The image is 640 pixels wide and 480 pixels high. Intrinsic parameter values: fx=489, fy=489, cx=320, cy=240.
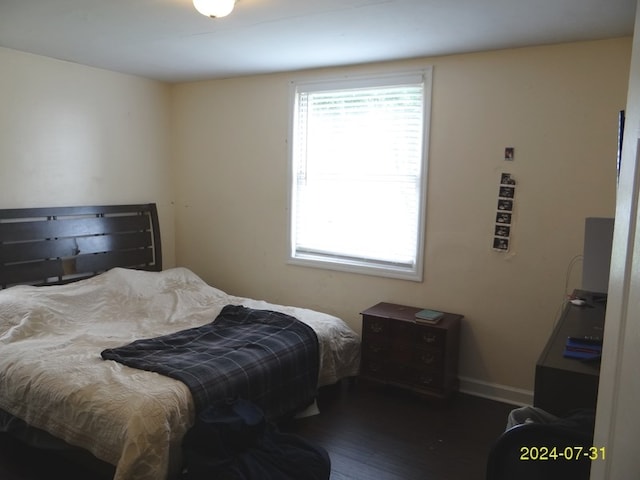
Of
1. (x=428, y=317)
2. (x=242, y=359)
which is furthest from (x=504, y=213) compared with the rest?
(x=242, y=359)

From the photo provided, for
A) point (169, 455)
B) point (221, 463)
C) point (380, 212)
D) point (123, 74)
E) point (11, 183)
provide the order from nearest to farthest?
Answer: point (221, 463), point (169, 455), point (11, 183), point (380, 212), point (123, 74)

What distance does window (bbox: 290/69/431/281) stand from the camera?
366cm

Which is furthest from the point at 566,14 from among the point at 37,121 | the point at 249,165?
the point at 37,121

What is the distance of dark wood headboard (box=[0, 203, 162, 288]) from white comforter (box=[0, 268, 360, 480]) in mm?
248

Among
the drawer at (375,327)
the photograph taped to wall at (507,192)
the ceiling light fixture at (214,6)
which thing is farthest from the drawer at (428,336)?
the ceiling light fixture at (214,6)

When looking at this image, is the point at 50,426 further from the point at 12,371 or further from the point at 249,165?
the point at 249,165

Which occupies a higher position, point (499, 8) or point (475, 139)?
point (499, 8)

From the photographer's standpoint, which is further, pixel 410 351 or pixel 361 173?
pixel 361 173

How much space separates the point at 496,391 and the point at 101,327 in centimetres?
277

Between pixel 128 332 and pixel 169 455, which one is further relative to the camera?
pixel 128 332

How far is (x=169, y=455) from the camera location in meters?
2.22

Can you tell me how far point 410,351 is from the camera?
133 inches

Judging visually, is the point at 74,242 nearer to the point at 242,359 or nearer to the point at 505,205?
the point at 242,359

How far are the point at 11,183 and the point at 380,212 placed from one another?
2734 millimetres
